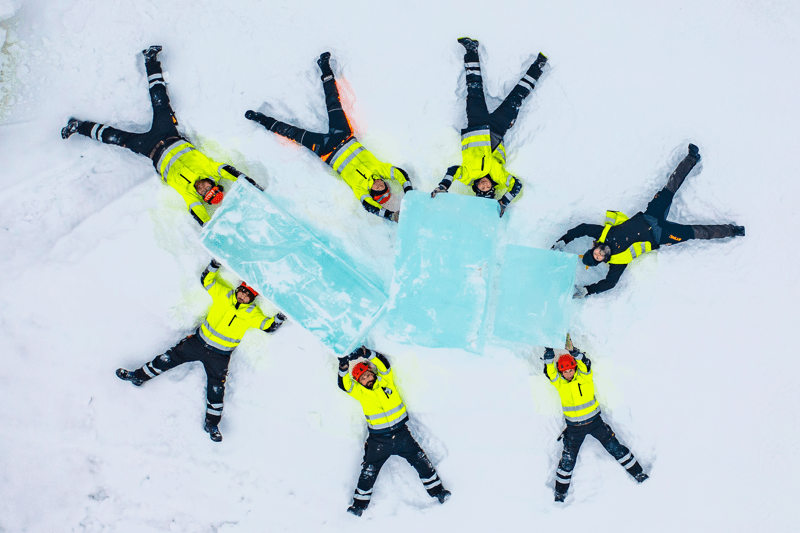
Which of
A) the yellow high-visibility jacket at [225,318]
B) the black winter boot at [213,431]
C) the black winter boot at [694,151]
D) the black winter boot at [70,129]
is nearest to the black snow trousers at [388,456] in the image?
the black winter boot at [213,431]

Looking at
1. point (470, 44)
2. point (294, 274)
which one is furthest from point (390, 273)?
point (470, 44)

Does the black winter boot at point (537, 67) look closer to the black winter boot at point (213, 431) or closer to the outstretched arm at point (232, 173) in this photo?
the outstretched arm at point (232, 173)

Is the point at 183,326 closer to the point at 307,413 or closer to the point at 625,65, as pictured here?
the point at 307,413

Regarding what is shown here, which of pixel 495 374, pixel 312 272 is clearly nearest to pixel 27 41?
pixel 312 272

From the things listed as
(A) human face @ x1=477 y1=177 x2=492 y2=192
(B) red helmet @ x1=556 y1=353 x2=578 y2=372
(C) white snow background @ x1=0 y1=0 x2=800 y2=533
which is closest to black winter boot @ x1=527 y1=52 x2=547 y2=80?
(C) white snow background @ x1=0 y1=0 x2=800 y2=533

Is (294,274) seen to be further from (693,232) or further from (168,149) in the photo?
(693,232)

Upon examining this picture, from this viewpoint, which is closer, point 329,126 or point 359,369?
point 359,369
